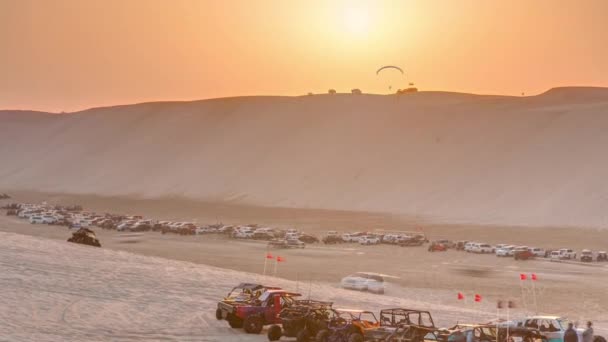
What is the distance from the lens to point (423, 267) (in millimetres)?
51594

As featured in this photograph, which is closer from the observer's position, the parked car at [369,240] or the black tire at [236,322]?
the black tire at [236,322]

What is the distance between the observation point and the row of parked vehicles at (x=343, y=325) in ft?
71.4

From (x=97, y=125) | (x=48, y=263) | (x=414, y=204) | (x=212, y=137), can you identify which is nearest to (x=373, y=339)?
A: (x=48, y=263)

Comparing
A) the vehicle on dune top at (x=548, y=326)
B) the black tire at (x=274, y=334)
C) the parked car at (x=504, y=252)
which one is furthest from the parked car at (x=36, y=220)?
the vehicle on dune top at (x=548, y=326)

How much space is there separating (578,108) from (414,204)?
34.2 metres

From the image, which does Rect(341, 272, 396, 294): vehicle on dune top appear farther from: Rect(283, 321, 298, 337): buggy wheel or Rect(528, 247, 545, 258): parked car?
Rect(528, 247, 545, 258): parked car

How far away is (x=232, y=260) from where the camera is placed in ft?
170

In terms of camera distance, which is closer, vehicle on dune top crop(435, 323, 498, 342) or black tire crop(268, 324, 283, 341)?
vehicle on dune top crop(435, 323, 498, 342)

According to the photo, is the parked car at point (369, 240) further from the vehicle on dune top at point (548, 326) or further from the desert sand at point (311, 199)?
the vehicle on dune top at point (548, 326)

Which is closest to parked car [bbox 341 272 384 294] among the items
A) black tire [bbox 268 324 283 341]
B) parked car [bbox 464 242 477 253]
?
black tire [bbox 268 324 283 341]

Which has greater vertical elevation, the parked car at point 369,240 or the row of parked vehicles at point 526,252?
the parked car at point 369,240

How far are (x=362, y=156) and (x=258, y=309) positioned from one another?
10353 cm

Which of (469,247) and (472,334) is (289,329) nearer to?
(472,334)

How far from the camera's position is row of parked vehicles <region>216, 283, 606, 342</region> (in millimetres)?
21766
